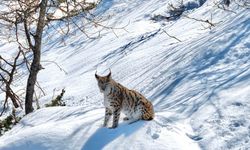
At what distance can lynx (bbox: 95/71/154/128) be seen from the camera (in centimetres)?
785

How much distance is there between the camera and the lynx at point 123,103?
7852 millimetres

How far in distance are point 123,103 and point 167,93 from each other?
2418 millimetres

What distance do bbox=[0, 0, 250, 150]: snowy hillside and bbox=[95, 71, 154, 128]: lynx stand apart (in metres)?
0.18

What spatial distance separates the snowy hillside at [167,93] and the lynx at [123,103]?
0.18m

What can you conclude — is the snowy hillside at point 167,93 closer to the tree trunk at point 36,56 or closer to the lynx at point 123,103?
the lynx at point 123,103

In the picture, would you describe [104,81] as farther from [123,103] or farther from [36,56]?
[36,56]

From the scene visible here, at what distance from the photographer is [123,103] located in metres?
7.94

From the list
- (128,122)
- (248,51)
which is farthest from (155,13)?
(128,122)

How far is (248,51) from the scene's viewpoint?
1058cm

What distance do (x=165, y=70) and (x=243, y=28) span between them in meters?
2.09

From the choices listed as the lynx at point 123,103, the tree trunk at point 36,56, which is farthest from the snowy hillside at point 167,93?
the tree trunk at point 36,56

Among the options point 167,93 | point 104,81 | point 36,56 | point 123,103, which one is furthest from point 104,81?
point 36,56

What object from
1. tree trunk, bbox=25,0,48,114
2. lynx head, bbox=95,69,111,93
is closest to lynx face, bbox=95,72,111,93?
lynx head, bbox=95,69,111,93

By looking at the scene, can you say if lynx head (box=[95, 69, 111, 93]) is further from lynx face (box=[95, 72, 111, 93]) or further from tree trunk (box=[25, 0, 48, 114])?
tree trunk (box=[25, 0, 48, 114])
